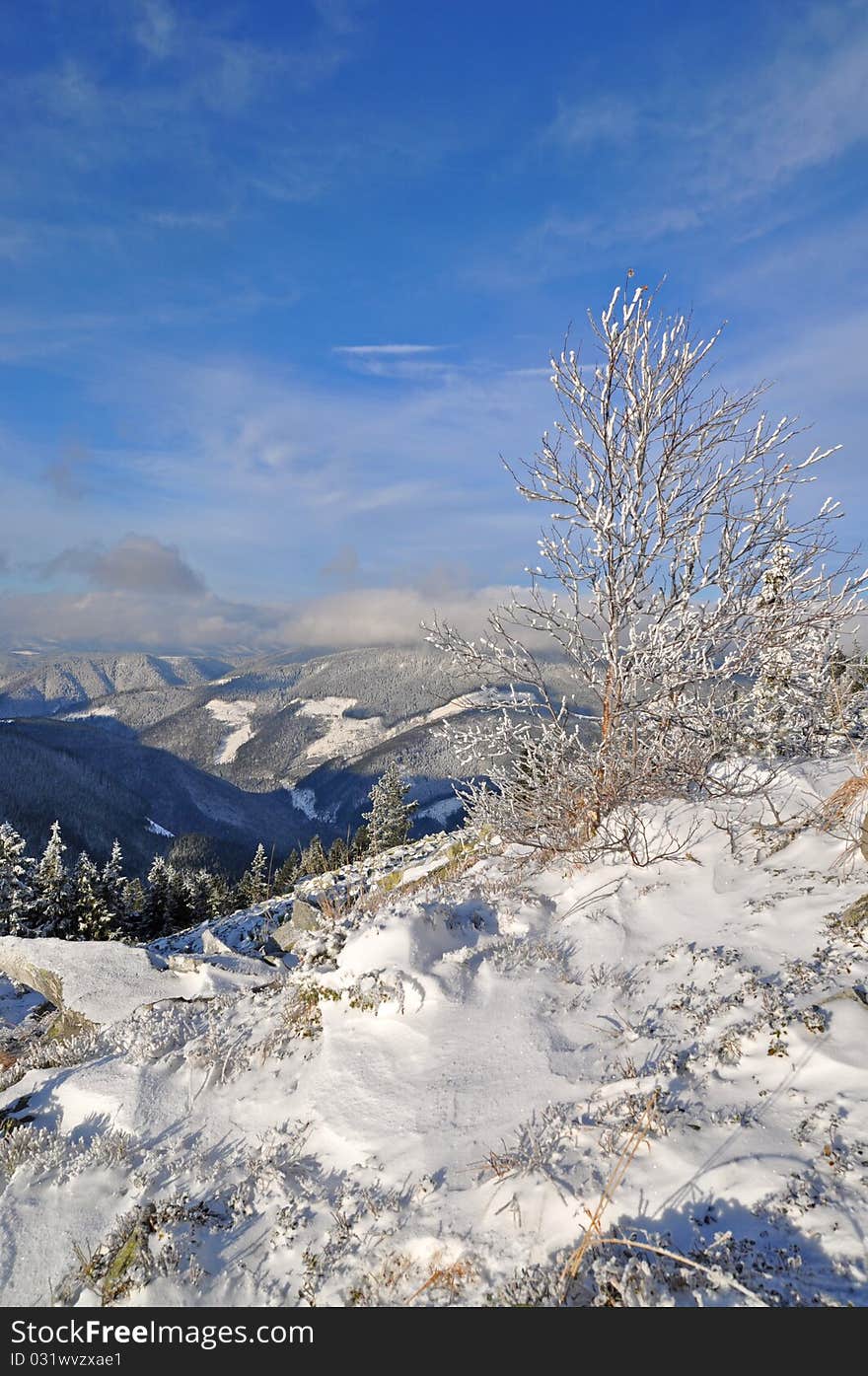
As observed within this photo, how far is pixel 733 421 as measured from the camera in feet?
26.4

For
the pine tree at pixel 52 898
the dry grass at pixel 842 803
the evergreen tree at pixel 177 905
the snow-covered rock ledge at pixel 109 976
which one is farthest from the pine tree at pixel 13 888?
the dry grass at pixel 842 803

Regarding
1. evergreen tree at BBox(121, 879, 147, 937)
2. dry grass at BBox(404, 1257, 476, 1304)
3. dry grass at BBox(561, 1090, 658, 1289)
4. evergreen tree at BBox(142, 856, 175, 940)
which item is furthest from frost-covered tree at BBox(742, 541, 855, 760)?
evergreen tree at BBox(121, 879, 147, 937)

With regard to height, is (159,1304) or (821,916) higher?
(821,916)

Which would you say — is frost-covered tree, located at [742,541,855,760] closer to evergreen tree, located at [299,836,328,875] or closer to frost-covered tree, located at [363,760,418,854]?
frost-covered tree, located at [363,760,418,854]

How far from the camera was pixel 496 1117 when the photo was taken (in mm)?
4812

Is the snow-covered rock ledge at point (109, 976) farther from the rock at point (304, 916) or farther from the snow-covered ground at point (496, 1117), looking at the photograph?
the rock at point (304, 916)

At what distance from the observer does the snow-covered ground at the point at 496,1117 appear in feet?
11.6

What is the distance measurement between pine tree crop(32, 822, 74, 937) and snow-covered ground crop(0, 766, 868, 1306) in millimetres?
35886

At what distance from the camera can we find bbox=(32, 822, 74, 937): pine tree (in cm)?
3781

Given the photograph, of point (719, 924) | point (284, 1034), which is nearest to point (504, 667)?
point (719, 924)

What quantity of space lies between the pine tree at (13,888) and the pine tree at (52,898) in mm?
789

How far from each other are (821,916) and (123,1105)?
6.91m

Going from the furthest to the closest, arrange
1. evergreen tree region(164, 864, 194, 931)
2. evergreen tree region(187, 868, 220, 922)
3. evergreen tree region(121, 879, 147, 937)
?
1. evergreen tree region(187, 868, 220, 922)
2. evergreen tree region(164, 864, 194, 931)
3. evergreen tree region(121, 879, 147, 937)
